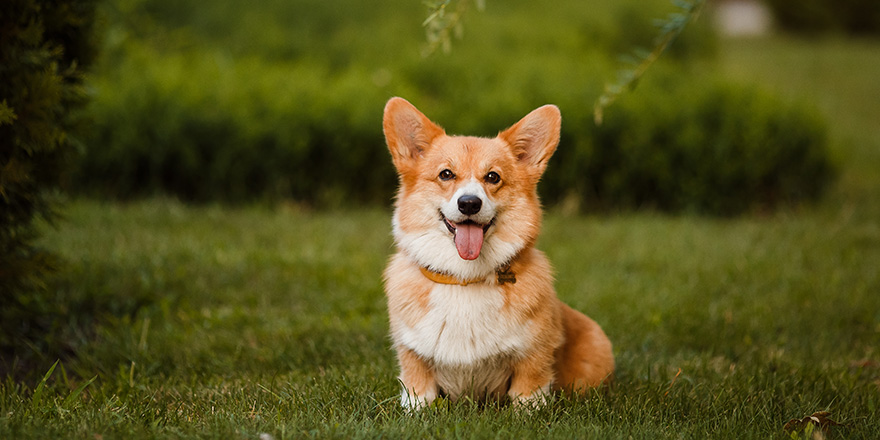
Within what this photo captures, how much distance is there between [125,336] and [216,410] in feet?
4.59

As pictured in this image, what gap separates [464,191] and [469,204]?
6 cm

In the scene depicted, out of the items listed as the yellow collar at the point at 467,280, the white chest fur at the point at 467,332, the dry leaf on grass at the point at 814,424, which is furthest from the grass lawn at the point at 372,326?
the yellow collar at the point at 467,280

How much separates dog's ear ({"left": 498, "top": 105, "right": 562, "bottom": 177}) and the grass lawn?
98 cm

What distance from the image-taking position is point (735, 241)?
639 centimetres

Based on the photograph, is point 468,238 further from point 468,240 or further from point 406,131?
point 406,131

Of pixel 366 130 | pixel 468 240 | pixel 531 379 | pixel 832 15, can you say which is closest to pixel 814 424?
pixel 531 379

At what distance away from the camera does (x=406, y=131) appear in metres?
3.12

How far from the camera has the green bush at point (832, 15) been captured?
2173cm

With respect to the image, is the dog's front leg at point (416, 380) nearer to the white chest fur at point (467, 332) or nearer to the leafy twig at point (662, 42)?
the white chest fur at point (467, 332)

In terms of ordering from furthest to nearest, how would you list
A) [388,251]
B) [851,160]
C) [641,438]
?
[851,160]
[388,251]
[641,438]

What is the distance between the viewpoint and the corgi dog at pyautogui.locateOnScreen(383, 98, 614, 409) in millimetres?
2842

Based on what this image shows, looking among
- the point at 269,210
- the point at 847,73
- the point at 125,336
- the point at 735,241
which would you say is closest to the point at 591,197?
the point at 735,241

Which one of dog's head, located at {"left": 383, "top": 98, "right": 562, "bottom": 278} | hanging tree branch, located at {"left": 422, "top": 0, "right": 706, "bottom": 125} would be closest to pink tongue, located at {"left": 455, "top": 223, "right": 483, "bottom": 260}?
dog's head, located at {"left": 383, "top": 98, "right": 562, "bottom": 278}

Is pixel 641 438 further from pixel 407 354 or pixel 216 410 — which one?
pixel 216 410
